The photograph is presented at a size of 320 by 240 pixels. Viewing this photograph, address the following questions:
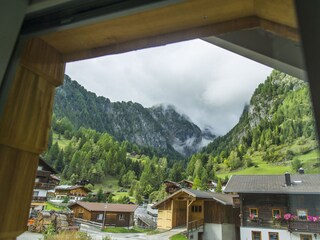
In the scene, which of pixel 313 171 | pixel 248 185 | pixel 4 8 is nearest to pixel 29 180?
pixel 4 8

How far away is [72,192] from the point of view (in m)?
0.73

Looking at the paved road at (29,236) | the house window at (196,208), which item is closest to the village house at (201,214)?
the house window at (196,208)

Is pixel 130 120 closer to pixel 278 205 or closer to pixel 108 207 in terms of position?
pixel 108 207

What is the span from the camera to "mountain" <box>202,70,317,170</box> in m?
0.53

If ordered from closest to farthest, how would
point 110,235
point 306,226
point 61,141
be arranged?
point 306,226
point 110,235
point 61,141

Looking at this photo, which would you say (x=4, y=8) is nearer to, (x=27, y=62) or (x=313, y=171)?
(x=27, y=62)

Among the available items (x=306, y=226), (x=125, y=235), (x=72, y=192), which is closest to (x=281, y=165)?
(x=306, y=226)

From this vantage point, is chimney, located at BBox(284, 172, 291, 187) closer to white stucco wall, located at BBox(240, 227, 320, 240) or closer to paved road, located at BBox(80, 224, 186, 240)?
white stucco wall, located at BBox(240, 227, 320, 240)

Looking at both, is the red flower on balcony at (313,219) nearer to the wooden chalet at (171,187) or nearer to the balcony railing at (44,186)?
the wooden chalet at (171,187)

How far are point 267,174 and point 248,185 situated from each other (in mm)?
49

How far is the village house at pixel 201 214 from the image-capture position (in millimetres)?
588

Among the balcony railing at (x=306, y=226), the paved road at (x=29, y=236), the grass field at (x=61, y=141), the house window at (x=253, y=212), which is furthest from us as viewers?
the grass field at (x=61, y=141)

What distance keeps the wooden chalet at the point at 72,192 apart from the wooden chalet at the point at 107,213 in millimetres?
18

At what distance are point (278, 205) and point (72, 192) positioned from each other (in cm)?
52
